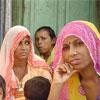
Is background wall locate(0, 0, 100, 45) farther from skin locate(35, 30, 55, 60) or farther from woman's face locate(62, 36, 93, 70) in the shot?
woman's face locate(62, 36, 93, 70)

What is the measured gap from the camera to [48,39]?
17.8 feet

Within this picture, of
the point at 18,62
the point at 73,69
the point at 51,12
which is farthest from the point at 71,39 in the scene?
the point at 51,12

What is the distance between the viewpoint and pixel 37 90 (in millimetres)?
3441

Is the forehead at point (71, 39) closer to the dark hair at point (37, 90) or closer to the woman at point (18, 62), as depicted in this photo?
the dark hair at point (37, 90)

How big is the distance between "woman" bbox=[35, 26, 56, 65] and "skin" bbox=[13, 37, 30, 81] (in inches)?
26.2

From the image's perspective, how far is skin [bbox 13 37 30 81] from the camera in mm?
4543

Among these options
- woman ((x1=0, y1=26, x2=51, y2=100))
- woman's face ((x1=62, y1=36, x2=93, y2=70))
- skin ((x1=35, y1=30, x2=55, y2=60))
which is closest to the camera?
woman's face ((x1=62, y1=36, x2=93, y2=70))

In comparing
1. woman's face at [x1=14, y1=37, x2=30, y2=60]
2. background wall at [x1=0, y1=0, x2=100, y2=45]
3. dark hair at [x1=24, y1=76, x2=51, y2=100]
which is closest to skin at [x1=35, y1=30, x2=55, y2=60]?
background wall at [x1=0, y1=0, x2=100, y2=45]

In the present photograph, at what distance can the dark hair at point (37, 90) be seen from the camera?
3426mm

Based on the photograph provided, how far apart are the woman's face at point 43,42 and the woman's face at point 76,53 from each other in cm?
193

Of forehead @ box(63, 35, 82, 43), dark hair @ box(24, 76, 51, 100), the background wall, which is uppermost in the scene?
the background wall

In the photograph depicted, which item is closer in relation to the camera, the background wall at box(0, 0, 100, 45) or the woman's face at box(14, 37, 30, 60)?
the woman's face at box(14, 37, 30, 60)

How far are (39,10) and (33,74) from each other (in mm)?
1289

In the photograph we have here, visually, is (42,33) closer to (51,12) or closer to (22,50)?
(51,12)
